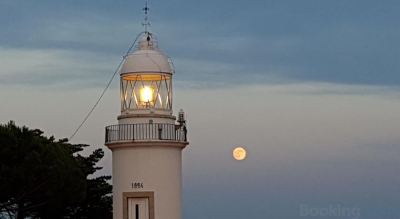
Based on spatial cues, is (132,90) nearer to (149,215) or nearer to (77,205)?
(149,215)

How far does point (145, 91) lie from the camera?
2288 centimetres

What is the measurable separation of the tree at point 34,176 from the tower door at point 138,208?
1052cm

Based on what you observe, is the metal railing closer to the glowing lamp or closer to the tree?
the glowing lamp

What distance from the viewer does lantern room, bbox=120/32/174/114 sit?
22.6 meters

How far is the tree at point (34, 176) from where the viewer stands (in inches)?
1278

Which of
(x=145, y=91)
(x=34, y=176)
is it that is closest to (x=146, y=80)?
(x=145, y=91)

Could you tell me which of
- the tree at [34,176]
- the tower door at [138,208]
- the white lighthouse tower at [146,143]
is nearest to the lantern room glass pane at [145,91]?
the white lighthouse tower at [146,143]

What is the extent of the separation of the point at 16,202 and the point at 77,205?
5.58m

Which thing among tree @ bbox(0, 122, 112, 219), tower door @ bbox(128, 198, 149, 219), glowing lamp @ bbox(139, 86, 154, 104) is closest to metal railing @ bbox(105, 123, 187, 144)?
glowing lamp @ bbox(139, 86, 154, 104)

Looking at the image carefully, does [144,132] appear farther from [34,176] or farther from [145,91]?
[34,176]

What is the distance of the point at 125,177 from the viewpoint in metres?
22.4

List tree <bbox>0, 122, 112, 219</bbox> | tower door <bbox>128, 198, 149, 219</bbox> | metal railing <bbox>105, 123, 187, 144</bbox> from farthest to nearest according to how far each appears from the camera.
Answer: tree <bbox>0, 122, 112, 219</bbox>, tower door <bbox>128, 198, 149, 219</bbox>, metal railing <bbox>105, 123, 187, 144</bbox>

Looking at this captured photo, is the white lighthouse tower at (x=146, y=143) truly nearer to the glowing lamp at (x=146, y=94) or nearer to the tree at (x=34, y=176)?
the glowing lamp at (x=146, y=94)

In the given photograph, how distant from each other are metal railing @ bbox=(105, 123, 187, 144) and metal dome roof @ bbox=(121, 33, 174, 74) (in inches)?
54.0
